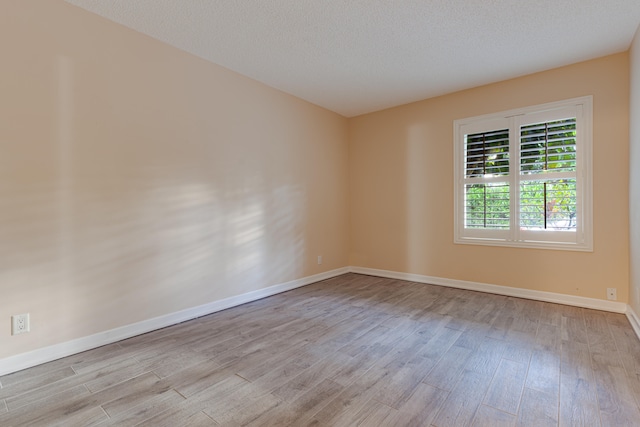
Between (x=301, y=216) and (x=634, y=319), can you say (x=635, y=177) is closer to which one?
(x=634, y=319)

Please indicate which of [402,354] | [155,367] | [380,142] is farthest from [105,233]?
[380,142]

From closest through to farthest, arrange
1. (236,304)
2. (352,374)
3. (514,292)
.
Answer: (352,374), (236,304), (514,292)

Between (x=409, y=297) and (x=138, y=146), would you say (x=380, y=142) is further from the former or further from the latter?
(x=138, y=146)

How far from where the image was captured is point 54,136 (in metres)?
2.26

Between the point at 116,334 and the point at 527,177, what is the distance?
454 centimetres

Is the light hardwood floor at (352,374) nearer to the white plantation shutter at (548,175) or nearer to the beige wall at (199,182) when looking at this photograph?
the beige wall at (199,182)

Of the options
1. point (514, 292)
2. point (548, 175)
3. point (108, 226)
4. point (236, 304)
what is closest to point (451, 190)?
point (548, 175)

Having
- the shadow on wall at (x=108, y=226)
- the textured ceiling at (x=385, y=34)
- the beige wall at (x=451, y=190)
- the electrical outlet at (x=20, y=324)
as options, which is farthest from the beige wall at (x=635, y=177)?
the electrical outlet at (x=20, y=324)

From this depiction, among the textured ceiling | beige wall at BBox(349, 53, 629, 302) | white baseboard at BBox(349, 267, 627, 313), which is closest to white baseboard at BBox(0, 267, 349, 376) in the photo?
white baseboard at BBox(349, 267, 627, 313)

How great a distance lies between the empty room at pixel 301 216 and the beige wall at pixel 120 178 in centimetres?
2

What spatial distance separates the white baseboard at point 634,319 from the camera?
2567 mm

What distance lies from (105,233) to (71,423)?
4.61 ft

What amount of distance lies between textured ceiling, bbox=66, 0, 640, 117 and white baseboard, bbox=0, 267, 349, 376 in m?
2.61

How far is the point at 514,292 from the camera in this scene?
3723mm
